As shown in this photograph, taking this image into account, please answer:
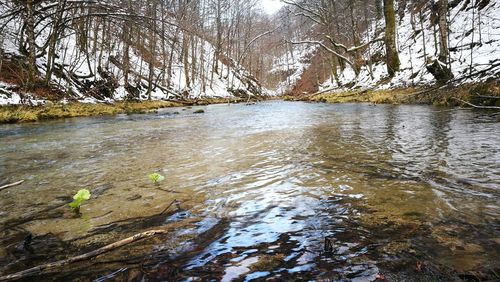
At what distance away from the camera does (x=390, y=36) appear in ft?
54.4

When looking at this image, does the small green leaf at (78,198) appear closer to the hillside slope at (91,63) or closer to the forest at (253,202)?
the forest at (253,202)

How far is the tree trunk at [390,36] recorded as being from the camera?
53.6 feet

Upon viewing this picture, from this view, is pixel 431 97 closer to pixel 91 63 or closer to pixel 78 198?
pixel 78 198

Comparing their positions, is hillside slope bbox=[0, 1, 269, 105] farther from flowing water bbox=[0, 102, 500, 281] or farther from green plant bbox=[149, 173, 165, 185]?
flowing water bbox=[0, 102, 500, 281]

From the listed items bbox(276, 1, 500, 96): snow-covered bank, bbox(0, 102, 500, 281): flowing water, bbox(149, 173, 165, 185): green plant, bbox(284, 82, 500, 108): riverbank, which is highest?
bbox(276, 1, 500, 96): snow-covered bank

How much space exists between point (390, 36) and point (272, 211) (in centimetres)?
1728

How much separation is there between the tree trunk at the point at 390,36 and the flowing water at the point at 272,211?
13.6m

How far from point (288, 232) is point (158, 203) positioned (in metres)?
1.25

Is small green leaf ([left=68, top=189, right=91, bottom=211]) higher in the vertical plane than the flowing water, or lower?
higher

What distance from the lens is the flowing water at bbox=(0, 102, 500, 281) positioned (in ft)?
5.28

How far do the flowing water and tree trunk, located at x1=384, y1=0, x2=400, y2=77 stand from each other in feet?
44.8

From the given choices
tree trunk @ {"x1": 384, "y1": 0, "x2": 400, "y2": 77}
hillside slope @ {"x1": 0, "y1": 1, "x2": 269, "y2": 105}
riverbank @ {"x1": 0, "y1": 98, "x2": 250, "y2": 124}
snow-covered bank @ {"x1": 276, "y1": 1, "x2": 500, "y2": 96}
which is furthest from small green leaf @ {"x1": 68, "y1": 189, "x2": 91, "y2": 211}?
tree trunk @ {"x1": 384, "y1": 0, "x2": 400, "y2": 77}

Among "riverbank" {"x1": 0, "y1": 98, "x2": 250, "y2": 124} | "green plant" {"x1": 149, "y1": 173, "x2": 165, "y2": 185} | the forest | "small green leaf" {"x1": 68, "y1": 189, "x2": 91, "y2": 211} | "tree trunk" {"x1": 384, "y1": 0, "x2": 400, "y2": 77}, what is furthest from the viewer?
"tree trunk" {"x1": 384, "y1": 0, "x2": 400, "y2": 77}

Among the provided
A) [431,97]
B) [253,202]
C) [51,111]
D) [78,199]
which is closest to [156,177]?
[78,199]
